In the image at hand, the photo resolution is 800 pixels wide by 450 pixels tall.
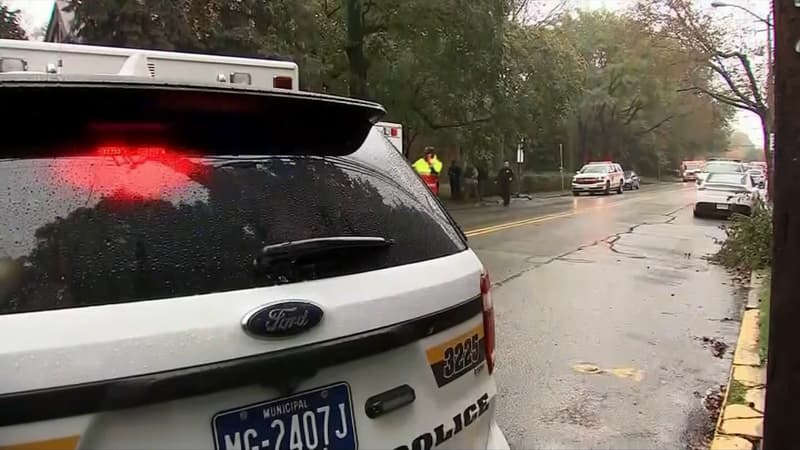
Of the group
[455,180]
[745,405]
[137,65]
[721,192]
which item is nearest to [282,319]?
[137,65]

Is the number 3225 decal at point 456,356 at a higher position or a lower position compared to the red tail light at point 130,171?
lower

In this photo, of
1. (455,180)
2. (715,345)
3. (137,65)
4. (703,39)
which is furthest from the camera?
(455,180)

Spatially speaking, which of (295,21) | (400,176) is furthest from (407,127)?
(400,176)

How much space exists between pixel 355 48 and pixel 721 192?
11.8m

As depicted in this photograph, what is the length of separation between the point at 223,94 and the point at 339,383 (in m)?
0.83

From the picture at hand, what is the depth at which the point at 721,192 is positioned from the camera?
2273 centimetres

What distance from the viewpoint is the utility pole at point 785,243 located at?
3459 mm

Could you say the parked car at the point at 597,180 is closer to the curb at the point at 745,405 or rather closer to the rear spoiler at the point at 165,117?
the curb at the point at 745,405

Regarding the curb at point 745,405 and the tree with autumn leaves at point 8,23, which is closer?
the curb at point 745,405

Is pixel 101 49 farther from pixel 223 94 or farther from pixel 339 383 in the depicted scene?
pixel 339 383

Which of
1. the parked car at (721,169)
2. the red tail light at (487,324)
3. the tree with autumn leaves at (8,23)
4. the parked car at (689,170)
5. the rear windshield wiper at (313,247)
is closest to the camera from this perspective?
the rear windshield wiper at (313,247)

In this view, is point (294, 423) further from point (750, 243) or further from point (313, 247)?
point (750, 243)

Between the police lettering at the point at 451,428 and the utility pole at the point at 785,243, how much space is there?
6.20ft

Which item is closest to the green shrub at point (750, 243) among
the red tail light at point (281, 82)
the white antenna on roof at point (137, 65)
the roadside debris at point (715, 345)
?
the roadside debris at point (715, 345)
